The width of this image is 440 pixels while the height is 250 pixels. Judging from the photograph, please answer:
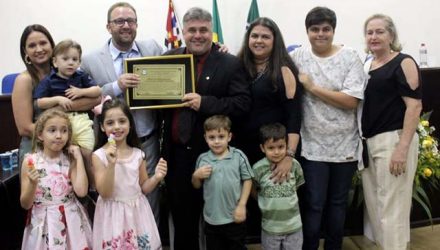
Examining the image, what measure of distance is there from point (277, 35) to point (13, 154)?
1.93m

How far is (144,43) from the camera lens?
2.69 m

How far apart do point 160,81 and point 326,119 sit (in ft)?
3.26

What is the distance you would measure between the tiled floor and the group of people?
54cm

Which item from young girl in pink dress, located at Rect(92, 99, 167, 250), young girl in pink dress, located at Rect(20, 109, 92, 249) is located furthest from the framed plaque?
young girl in pink dress, located at Rect(20, 109, 92, 249)

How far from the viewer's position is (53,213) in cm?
208

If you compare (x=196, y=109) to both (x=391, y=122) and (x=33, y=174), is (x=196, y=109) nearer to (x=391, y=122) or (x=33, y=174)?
(x=33, y=174)

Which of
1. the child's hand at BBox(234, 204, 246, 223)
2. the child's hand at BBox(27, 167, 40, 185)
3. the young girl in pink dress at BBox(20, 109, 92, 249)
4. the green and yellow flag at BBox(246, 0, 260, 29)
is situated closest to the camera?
the child's hand at BBox(27, 167, 40, 185)

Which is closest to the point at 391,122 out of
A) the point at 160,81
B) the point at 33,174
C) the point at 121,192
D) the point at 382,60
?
the point at 382,60

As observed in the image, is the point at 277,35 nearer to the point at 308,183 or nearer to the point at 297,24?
the point at 308,183

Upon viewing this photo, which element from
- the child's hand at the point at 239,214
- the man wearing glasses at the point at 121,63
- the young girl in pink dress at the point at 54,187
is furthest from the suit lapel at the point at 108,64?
the child's hand at the point at 239,214

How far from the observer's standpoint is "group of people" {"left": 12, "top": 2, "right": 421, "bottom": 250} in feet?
7.00

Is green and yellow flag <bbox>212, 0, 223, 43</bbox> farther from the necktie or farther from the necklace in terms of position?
the necklace

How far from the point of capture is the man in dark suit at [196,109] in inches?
91.4

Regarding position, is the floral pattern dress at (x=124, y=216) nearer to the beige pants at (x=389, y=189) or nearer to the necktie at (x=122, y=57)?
the necktie at (x=122, y=57)
